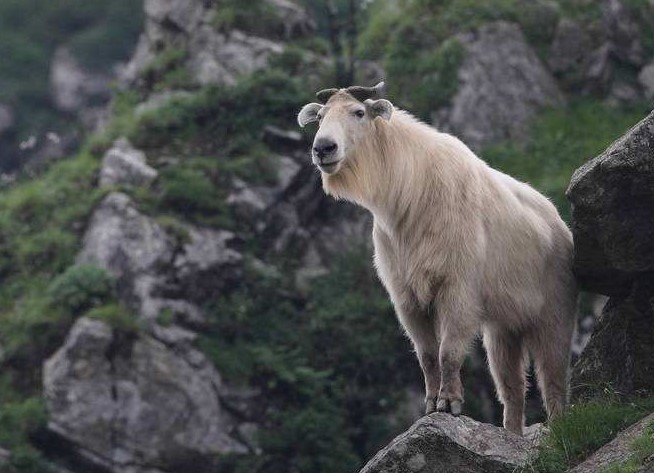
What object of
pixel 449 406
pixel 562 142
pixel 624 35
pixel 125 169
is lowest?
pixel 125 169

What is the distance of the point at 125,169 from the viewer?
19.6 meters

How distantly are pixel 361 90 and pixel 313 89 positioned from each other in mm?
10886

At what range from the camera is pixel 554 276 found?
1026 cm

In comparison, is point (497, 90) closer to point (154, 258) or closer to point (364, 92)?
point (154, 258)

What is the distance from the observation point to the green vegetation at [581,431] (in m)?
8.80

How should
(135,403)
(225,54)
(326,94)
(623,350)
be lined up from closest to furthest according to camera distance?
1. (623,350)
2. (326,94)
3. (135,403)
4. (225,54)

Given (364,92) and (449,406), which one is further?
(364,92)

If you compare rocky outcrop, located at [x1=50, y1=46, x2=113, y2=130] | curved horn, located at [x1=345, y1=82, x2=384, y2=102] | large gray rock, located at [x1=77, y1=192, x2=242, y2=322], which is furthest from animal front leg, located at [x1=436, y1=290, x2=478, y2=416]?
rocky outcrop, located at [x1=50, y1=46, x2=113, y2=130]

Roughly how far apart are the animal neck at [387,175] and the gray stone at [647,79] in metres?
11.1

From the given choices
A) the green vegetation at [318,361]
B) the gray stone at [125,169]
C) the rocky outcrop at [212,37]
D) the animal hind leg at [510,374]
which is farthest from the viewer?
the rocky outcrop at [212,37]

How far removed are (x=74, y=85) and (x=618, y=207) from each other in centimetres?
2841

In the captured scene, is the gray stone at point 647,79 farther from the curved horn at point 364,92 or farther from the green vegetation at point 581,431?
the green vegetation at point 581,431

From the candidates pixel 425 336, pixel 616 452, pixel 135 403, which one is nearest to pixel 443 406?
pixel 425 336

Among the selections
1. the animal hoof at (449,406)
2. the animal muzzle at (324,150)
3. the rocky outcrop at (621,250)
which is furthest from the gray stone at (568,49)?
the animal hoof at (449,406)
